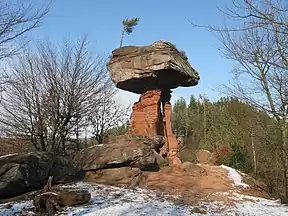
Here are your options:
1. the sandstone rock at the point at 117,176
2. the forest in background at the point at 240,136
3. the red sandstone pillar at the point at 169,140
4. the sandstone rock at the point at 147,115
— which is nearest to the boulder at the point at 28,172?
the sandstone rock at the point at 117,176

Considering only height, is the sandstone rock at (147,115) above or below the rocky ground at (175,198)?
above

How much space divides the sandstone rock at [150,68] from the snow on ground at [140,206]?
5.43 metres

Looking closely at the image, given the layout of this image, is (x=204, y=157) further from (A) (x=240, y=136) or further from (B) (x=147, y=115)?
(B) (x=147, y=115)

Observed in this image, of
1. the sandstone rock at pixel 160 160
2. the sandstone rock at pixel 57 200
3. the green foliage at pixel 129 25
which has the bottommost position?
the sandstone rock at pixel 57 200

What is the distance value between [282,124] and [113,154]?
6239 mm

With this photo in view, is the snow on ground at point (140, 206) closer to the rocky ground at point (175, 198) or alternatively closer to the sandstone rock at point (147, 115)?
the rocky ground at point (175, 198)

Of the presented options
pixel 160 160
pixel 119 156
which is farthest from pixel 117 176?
pixel 160 160

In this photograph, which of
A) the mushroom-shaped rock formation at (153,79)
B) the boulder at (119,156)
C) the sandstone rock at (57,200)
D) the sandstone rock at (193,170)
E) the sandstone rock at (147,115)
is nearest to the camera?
the sandstone rock at (57,200)

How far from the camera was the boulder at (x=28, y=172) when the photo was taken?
8609 millimetres

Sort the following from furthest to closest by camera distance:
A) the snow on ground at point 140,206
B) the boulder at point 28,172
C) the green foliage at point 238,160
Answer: the green foliage at point 238,160 → the boulder at point 28,172 → the snow on ground at point 140,206

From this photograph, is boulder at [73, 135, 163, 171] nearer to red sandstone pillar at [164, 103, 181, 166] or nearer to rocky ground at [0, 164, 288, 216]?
rocky ground at [0, 164, 288, 216]

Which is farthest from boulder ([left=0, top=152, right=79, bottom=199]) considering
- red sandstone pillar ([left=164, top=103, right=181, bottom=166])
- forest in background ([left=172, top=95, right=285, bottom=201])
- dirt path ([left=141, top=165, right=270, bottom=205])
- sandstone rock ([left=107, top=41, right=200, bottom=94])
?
forest in background ([left=172, top=95, right=285, bottom=201])

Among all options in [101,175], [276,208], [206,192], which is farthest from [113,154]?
[276,208]

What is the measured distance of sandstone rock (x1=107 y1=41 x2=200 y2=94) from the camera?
1380 centimetres
